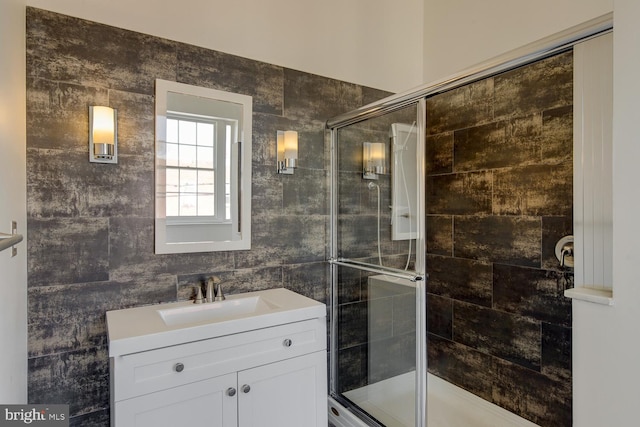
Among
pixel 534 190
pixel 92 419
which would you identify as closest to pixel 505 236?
pixel 534 190

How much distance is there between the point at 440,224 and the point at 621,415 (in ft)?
5.61

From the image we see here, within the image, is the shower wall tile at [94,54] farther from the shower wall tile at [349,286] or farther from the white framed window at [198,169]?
the shower wall tile at [349,286]

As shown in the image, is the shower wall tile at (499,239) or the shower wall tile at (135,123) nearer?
the shower wall tile at (135,123)

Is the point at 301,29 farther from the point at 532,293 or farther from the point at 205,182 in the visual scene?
the point at 532,293

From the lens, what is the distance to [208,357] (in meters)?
1.58

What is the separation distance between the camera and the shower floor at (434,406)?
2002 mm

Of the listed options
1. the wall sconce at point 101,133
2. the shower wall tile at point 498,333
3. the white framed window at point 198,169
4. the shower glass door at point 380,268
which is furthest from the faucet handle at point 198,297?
the shower wall tile at point 498,333

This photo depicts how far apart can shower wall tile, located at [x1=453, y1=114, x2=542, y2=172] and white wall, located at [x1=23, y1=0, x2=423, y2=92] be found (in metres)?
0.77

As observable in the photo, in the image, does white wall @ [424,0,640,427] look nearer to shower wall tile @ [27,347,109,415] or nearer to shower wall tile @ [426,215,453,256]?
shower wall tile @ [426,215,453,256]

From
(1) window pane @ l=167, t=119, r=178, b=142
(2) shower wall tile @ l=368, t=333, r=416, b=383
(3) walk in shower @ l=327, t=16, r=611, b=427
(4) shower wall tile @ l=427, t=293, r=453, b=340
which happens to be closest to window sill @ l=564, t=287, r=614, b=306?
(3) walk in shower @ l=327, t=16, r=611, b=427

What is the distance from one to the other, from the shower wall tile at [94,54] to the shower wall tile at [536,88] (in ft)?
6.22

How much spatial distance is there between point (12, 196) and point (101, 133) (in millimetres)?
548

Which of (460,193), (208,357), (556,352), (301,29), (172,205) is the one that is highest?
(301,29)

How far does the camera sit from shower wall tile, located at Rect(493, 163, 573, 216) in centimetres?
198
